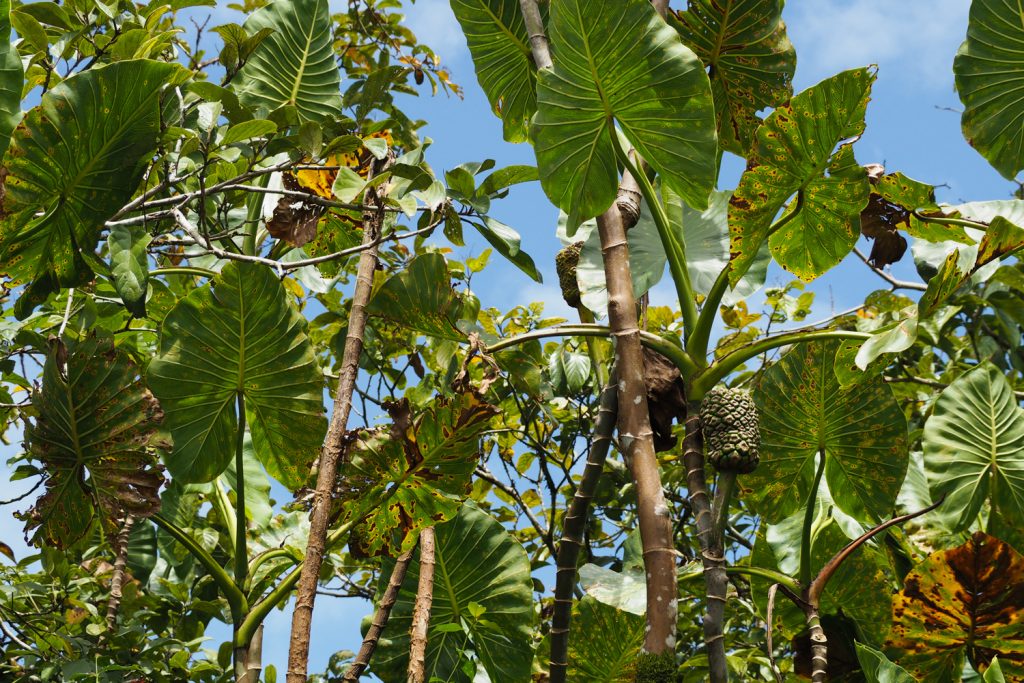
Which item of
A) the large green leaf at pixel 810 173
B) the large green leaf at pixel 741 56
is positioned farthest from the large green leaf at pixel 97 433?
the large green leaf at pixel 741 56

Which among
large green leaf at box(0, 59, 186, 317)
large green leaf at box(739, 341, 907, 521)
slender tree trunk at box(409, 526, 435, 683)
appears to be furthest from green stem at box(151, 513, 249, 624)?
large green leaf at box(739, 341, 907, 521)

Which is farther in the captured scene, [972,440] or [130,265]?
[972,440]

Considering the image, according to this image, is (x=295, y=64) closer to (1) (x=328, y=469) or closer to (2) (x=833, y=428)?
(1) (x=328, y=469)

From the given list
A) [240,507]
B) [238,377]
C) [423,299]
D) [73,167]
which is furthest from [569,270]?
[73,167]

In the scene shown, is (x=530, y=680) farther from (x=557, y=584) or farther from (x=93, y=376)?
(x=93, y=376)

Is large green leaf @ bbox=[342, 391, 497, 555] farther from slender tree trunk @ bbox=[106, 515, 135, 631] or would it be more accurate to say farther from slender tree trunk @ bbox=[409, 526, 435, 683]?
slender tree trunk @ bbox=[106, 515, 135, 631]

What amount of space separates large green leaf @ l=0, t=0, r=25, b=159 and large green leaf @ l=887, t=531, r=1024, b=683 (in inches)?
76.7

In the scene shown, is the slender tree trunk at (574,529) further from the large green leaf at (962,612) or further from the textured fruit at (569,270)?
the large green leaf at (962,612)

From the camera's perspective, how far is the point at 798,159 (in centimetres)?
162

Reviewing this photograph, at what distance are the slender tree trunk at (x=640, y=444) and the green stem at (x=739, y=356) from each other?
0.47ft

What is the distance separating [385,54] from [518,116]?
124cm

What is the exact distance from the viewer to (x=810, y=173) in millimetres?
1649

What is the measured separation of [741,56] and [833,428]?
909 mm

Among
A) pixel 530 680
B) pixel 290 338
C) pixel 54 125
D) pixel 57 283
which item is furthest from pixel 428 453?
pixel 54 125
